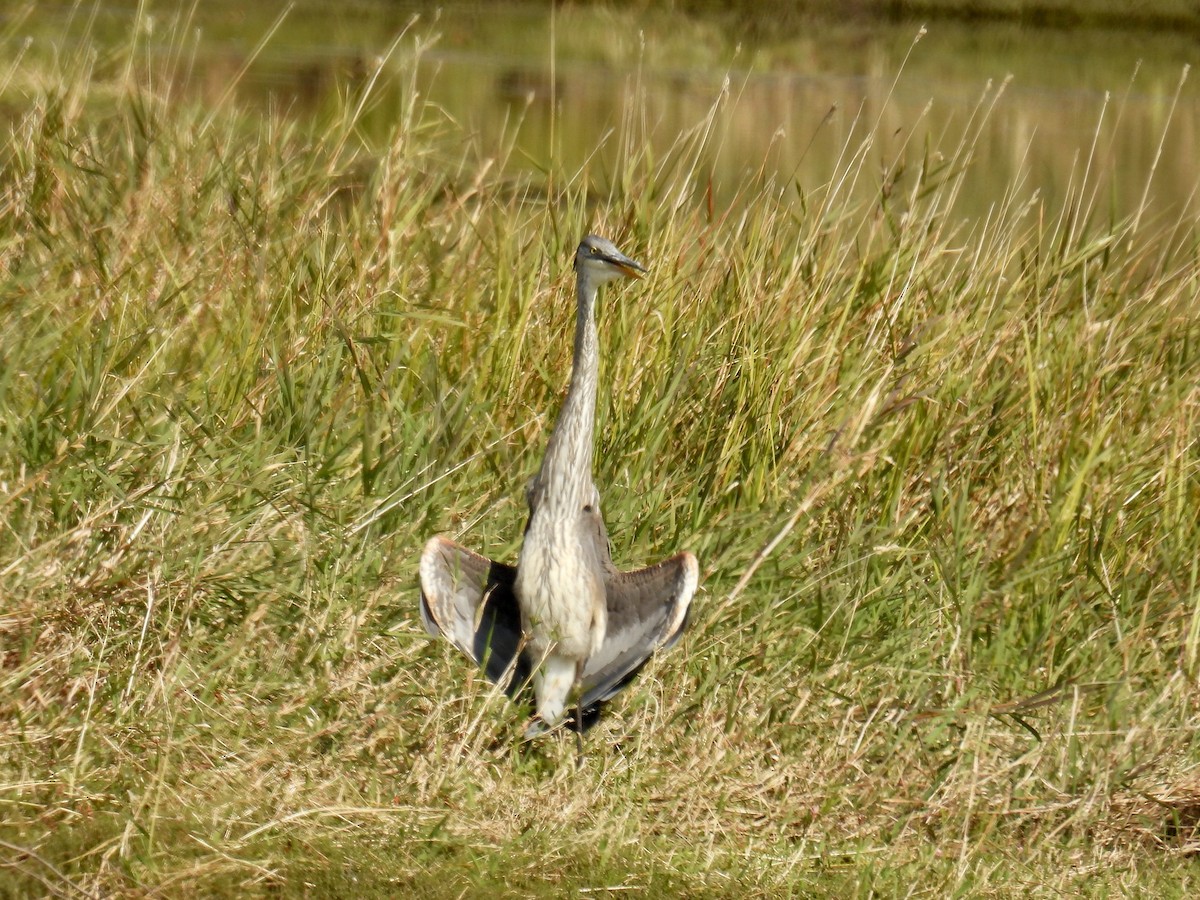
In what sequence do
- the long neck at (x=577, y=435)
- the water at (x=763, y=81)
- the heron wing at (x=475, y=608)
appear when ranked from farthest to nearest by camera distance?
the water at (x=763, y=81), the long neck at (x=577, y=435), the heron wing at (x=475, y=608)

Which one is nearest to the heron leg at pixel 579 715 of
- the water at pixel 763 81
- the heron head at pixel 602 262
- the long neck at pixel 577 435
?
the long neck at pixel 577 435

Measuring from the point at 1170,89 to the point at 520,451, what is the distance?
15119 millimetres

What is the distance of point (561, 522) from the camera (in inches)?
140

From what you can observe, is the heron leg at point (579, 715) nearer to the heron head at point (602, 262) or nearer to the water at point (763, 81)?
the heron head at point (602, 262)

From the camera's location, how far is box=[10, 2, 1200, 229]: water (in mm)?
13008

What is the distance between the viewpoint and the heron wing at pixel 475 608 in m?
3.44

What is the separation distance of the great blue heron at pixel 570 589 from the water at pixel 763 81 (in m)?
7.20

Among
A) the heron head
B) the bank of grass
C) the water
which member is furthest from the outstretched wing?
the water

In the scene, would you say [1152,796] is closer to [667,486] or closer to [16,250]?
[667,486]

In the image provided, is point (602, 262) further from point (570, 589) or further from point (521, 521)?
point (521, 521)

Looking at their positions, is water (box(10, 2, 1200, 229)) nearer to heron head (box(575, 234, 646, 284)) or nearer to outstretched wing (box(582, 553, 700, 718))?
heron head (box(575, 234, 646, 284))

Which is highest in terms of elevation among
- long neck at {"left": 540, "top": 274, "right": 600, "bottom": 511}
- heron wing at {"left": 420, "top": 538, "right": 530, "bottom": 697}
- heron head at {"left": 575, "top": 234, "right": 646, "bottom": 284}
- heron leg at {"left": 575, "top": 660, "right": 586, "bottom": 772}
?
heron head at {"left": 575, "top": 234, "right": 646, "bottom": 284}

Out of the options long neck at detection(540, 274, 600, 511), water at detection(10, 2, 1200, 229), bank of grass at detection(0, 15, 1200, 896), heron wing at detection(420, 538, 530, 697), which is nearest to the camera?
bank of grass at detection(0, 15, 1200, 896)

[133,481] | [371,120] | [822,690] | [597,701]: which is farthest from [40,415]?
[371,120]
